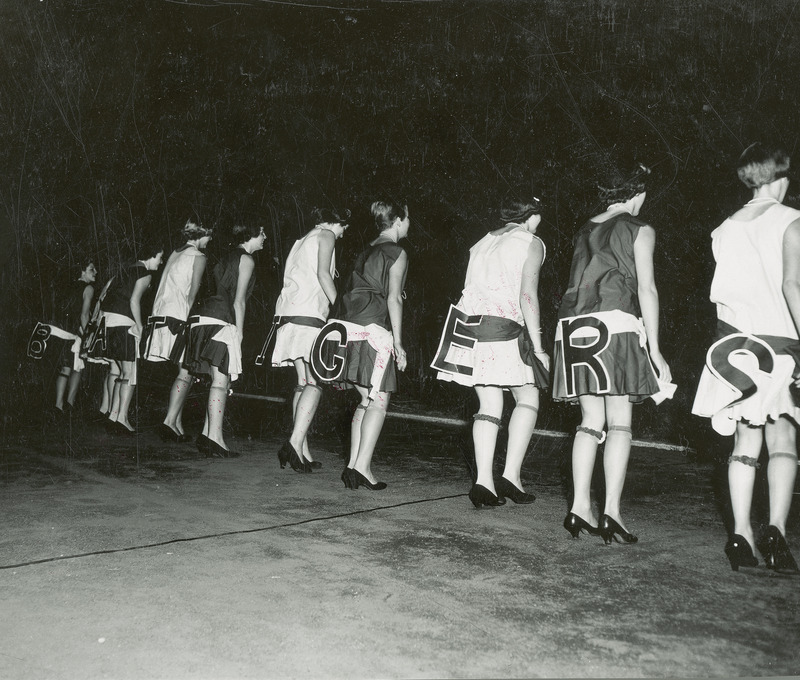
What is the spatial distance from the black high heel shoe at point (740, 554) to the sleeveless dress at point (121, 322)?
17.6ft

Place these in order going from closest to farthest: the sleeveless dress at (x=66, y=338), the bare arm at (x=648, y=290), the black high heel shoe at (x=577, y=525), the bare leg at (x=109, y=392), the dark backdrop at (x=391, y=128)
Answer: the bare arm at (x=648, y=290) → the black high heel shoe at (x=577, y=525) → the dark backdrop at (x=391, y=128) → the bare leg at (x=109, y=392) → the sleeveless dress at (x=66, y=338)

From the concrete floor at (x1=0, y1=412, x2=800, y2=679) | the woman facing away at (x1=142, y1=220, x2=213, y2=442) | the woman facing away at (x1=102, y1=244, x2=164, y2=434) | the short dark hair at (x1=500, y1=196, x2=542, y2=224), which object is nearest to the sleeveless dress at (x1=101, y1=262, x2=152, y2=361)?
the woman facing away at (x1=102, y1=244, x2=164, y2=434)

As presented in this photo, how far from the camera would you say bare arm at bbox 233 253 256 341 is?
5.84 metres

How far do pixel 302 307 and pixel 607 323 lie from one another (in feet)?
7.90

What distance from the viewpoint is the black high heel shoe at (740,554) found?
10.2ft

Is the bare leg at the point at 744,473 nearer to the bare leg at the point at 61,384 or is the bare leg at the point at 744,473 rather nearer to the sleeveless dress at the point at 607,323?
the sleeveless dress at the point at 607,323

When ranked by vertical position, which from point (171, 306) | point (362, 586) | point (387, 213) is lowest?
point (362, 586)

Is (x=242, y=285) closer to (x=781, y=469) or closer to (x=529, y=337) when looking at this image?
(x=529, y=337)

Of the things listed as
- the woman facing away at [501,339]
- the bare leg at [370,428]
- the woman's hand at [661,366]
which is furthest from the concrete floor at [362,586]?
the woman's hand at [661,366]

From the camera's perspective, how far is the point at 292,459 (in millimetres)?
5270

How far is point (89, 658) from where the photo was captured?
2.21 m

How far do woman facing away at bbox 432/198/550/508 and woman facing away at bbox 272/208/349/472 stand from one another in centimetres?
125

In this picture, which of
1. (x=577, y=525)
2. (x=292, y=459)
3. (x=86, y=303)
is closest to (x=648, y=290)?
(x=577, y=525)

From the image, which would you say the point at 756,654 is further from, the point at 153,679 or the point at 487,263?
the point at 487,263
